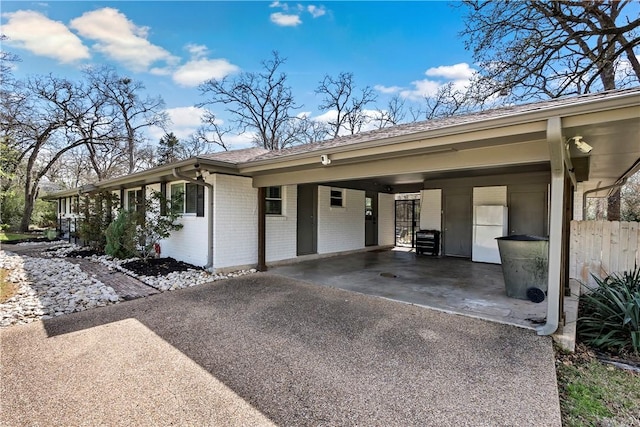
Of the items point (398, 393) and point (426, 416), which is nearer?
point (426, 416)

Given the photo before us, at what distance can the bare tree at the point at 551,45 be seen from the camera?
8414 mm

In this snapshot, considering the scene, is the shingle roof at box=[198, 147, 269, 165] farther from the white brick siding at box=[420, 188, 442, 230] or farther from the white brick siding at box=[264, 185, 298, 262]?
the white brick siding at box=[420, 188, 442, 230]

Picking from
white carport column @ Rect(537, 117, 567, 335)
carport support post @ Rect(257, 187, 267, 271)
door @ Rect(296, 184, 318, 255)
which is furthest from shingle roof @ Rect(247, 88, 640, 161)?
door @ Rect(296, 184, 318, 255)

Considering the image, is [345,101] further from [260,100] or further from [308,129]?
[260,100]

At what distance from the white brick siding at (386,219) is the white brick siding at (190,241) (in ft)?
22.2

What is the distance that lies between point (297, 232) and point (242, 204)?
2.00m

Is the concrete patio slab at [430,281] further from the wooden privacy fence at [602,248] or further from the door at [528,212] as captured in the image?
the wooden privacy fence at [602,248]

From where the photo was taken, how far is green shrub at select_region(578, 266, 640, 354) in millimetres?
3352

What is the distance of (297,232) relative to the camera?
28.3 ft

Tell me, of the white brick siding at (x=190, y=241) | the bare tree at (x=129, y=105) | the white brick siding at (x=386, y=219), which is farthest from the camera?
the bare tree at (x=129, y=105)

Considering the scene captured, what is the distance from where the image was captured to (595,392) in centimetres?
256

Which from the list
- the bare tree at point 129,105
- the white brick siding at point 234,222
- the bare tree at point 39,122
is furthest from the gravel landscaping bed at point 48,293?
the bare tree at point 129,105

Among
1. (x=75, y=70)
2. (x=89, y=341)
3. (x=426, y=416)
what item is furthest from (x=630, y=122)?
(x=75, y=70)

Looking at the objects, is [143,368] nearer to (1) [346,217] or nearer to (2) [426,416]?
(2) [426,416]
